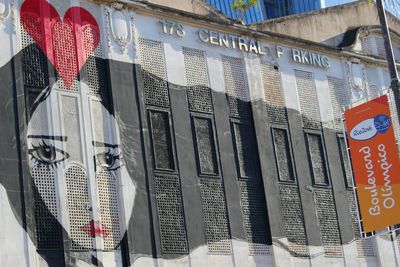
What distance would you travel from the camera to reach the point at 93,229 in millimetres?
19828

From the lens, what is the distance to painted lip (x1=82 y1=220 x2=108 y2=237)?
19781 mm

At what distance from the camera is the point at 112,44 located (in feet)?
71.3

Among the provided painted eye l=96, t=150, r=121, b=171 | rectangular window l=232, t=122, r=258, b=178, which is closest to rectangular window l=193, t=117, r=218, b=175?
rectangular window l=232, t=122, r=258, b=178

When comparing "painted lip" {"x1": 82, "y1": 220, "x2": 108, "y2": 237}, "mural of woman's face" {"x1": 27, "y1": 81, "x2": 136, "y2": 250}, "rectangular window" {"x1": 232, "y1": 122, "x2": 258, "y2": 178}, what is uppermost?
"rectangular window" {"x1": 232, "y1": 122, "x2": 258, "y2": 178}

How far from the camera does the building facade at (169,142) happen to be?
19.4 meters

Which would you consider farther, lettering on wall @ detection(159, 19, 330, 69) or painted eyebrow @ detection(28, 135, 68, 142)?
lettering on wall @ detection(159, 19, 330, 69)

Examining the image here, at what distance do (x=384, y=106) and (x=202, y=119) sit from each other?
4.77 m

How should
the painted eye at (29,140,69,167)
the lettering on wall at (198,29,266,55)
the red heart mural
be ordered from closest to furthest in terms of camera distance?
the painted eye at (29,140,69,167)
the red heart mural
the lettering on wall at (198,29,266,55)

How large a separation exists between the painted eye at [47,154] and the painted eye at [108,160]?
3.15ft

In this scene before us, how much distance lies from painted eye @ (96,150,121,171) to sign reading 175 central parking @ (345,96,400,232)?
5.82 meters

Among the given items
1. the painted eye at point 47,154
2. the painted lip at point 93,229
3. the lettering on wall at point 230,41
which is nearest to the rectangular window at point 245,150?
the lettering on wall at point 230,41

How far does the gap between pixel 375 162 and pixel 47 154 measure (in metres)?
8.21

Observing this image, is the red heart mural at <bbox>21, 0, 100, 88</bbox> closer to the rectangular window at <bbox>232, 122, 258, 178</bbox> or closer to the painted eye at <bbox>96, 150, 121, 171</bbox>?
the painted eye at <bbox>96, 150, 121, 171</bbox>

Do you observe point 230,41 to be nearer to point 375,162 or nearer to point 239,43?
point 239,43
